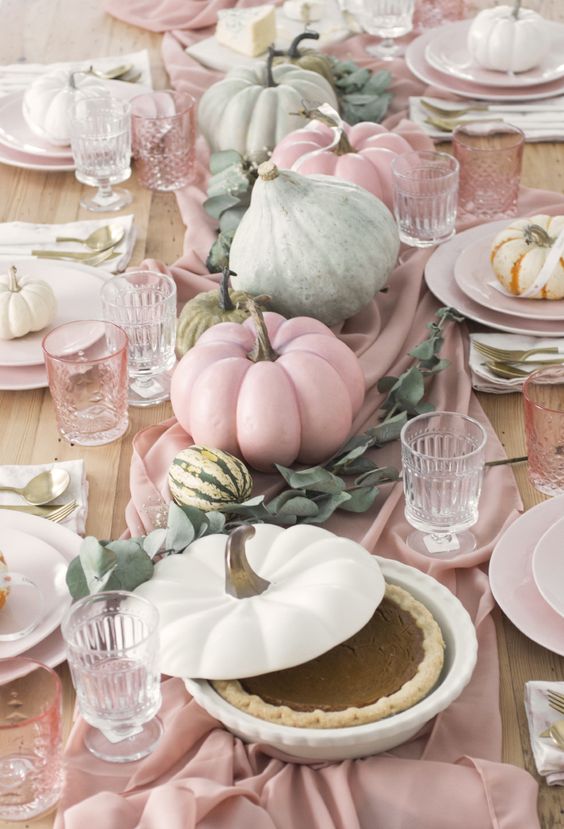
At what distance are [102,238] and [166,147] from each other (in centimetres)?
35

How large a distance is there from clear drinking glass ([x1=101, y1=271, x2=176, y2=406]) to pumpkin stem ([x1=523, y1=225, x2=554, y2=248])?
661 millimetres

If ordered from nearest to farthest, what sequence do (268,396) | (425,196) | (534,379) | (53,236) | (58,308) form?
(268,396) < (534,379) < (58,308) < (425,196) < (53,236)

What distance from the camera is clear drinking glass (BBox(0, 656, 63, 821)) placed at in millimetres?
1375

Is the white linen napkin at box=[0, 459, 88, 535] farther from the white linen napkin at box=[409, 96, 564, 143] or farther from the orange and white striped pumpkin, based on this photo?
the white linen napkin at box=[409, 96, 564, 143]

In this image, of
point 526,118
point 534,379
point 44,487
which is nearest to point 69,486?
point 44,487

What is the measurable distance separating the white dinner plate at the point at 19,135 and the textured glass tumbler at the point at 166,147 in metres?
0.18

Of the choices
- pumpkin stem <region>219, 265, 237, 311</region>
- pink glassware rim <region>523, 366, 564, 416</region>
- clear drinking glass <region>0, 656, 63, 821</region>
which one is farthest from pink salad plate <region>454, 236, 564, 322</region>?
clear drinking glass <region>0, 656, 63, 821</region>

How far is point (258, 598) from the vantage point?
1.52 metres

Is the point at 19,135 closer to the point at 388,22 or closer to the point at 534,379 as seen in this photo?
the point at 388,22

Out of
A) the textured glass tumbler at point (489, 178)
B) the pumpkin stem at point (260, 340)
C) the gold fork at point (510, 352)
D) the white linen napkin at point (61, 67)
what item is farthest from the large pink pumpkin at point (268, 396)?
the white linen napkin at point (61, 67)

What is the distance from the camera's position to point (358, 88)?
317 centimetres

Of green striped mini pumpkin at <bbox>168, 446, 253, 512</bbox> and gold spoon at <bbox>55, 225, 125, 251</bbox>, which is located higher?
green striped mini pumpkin at <bbox>168, 446, 253, 512</bbox>

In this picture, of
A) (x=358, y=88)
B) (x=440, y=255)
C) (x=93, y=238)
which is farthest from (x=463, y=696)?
(x=358, y=88)

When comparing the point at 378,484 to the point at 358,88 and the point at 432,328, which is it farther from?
the point at 358,88
